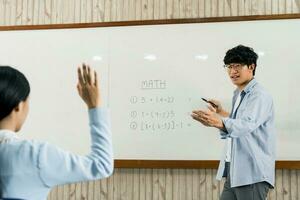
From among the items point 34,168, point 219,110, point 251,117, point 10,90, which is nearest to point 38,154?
point 34,168

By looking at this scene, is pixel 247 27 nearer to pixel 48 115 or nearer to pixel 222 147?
pixel 222 147

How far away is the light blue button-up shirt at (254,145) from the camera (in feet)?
7.14

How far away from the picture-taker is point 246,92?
7.54 ft

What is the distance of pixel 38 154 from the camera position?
3.30ft

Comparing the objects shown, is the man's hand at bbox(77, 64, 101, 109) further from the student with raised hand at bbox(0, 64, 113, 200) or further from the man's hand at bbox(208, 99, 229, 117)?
→ the man's hand at bbox(208, 99, 229, 117)

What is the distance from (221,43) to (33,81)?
4.74ft

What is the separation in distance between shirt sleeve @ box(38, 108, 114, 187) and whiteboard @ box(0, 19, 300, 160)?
6.30 feet

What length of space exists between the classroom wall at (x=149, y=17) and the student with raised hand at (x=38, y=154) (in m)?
1.97

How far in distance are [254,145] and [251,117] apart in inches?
7.0

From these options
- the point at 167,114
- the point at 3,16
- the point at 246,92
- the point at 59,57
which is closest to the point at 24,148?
the point at 246,92

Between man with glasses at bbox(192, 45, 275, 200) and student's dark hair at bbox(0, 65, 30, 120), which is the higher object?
student's dark hair at bbox(0, 65, 30, 120)

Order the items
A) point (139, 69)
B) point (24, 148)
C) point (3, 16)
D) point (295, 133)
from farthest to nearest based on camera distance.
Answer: point (3, 16), point (139, 69), point (295, 133), point (24, 148)

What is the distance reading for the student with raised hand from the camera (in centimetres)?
101

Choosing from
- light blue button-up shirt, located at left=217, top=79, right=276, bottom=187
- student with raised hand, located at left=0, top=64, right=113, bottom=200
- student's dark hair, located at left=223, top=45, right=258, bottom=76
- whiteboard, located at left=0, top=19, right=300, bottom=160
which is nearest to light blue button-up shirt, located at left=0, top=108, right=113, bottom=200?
student with raised hand, located at left=0, top=64, right=113, bottom=200
